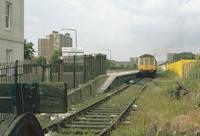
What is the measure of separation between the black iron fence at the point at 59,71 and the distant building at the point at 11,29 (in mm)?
4027

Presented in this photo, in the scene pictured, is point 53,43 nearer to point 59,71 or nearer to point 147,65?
point 147,65

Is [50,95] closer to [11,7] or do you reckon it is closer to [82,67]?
[82,67]

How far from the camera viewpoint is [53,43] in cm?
16700

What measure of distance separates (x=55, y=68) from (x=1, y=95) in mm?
7879

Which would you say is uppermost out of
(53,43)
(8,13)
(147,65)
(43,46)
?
(43,46)

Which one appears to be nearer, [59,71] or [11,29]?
[59,71]

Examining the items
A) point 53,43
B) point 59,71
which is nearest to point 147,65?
point 59,71

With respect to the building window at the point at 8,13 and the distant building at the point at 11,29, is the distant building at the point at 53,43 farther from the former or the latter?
the building window at the point at 8,13

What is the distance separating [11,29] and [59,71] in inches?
371

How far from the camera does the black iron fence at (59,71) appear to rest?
7.29 metres

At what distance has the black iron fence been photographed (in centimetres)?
729

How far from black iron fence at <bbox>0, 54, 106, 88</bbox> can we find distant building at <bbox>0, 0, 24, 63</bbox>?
4.03m

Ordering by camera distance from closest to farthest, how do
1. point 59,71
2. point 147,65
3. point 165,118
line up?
point 165,118 → point 59,71 → point 147,65

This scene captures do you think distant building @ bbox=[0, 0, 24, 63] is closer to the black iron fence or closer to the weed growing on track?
the black iron fence
